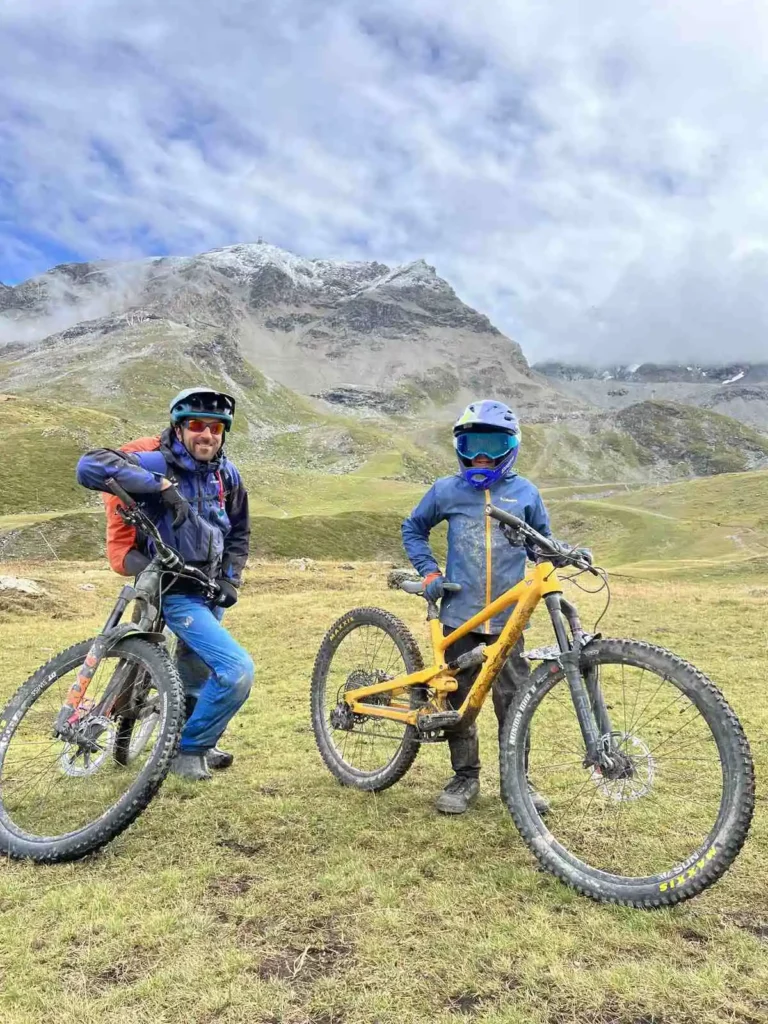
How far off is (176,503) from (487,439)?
10.5 feet

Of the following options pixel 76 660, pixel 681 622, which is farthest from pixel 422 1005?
pixel 681 622

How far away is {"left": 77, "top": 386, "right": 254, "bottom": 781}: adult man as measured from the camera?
6.32 metres

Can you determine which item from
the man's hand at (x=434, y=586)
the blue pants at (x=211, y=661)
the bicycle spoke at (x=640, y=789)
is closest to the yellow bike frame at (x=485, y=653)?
the man's hand at (x=434, y=586)

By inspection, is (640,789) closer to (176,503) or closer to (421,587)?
(421,587)

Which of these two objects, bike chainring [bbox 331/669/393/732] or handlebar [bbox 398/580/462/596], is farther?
bike chainring [bbox 331/669/393/732]

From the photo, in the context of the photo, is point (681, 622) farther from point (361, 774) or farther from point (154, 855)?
point (154, 855)

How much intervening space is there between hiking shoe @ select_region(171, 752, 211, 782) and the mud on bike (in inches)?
24.7

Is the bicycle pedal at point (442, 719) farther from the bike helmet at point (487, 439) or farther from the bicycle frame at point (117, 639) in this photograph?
the bicycle frame at point (117, 639)

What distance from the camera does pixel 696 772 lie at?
6.70m

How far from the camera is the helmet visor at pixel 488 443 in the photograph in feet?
22.1

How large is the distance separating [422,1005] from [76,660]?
13.8 feet

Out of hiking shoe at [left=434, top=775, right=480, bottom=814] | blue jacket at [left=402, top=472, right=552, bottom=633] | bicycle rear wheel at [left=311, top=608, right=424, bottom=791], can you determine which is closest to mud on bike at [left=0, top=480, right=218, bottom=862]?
bicycle rear wheel at [left=311, top=608, right=424, bottom=791]

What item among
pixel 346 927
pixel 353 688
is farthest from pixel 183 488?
pixel 346 927

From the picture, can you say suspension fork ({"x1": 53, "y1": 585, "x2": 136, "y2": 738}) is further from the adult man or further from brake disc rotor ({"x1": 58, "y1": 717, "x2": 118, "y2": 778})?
the adult man
